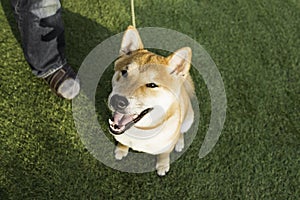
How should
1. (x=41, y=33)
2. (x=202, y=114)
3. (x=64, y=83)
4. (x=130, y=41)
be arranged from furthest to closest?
(x=202, y=114), (x=64, y=83), (x=41, y=33), (x=130, y=41)

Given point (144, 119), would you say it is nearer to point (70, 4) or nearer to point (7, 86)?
point (7, 86)

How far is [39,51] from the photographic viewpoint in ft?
6.34

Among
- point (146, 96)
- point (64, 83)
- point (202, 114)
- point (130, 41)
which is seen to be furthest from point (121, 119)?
point (202, 114)

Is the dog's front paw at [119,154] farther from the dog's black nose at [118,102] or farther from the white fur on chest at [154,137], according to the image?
the dog's black nose at [118,102]

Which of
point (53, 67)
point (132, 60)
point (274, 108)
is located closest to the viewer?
point (132, 60)

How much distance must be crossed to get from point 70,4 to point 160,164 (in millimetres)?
1051

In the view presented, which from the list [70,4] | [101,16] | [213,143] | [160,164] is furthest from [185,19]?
[160,164]

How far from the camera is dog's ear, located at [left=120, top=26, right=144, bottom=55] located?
1.55 metres

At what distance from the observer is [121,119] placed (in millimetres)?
1560

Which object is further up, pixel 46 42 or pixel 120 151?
pixel 46 42

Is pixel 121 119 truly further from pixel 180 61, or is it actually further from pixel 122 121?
pixel 180 61

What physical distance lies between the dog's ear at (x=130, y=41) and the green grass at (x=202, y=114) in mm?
506

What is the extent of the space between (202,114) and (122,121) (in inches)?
26.2

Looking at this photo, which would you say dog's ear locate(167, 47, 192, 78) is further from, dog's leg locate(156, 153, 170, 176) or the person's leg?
the person's leg
